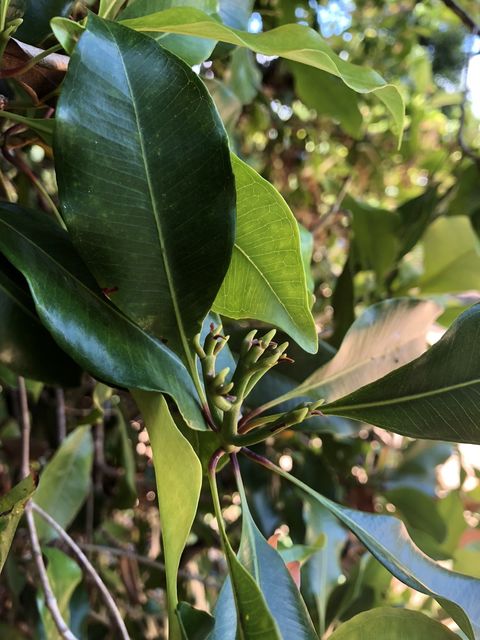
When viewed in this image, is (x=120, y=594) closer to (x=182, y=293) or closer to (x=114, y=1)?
(x=182, y=293)

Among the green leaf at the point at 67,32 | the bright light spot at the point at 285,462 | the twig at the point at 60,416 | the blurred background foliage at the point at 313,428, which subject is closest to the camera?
the green leaf at the point at 67,32

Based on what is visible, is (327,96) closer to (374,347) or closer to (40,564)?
(374,347)

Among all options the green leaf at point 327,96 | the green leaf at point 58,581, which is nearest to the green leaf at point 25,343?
the green leaf at point 58,581

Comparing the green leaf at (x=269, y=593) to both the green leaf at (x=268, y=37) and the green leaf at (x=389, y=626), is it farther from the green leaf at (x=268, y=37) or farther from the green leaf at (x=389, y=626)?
the green leaf at (x=268, y=37)

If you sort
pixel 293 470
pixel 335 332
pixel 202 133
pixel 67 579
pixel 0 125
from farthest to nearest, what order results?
1. pixel 293 470
2. pixel 335 332
3. pixel 67 579
4. pixel 0 125
5. pixel 202 133

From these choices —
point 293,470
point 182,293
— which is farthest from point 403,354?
point 293,470

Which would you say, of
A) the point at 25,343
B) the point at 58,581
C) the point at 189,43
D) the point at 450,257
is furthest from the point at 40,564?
the point at 450,257

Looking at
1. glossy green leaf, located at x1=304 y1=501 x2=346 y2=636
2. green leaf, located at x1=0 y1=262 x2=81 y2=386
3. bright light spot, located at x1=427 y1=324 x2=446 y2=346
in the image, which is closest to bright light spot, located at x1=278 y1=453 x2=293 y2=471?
glossy green leaf, located at x1=304 y1=501 x2=346 y2=636

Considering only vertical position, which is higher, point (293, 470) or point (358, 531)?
point (358, 531)
